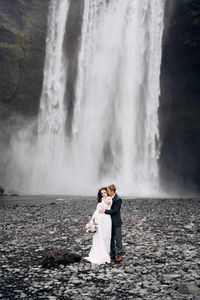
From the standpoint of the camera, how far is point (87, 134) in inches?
1564

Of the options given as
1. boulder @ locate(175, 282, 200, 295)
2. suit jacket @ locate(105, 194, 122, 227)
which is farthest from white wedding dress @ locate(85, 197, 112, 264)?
boulder @ locate(175, 282, 200, 295)

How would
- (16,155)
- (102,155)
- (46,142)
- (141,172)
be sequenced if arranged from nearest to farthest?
(141,172) < (102,155) < (46,142) < (16,155)

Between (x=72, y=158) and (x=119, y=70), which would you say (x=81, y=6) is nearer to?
(x=119, y=70)

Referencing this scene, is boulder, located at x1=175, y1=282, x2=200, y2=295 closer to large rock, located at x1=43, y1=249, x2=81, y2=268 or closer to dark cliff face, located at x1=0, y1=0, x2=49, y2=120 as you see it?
large rock, located at x1=43, y1=249, x2=81, y2=268

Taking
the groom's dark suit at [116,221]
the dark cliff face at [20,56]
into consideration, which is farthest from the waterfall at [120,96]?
the groom's dark suit at [116,221]

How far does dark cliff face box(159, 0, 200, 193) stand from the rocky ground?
31.6 metres

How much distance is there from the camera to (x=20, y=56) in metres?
44.0

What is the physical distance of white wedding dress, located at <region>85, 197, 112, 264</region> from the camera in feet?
21.3

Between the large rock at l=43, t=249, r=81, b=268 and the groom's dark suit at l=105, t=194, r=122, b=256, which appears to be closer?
the large rock at l=43, t=249, r=81, b=268

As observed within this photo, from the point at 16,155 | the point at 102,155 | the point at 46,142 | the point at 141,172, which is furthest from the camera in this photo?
the point at 16,155

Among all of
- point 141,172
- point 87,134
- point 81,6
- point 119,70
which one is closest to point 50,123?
point 87,134

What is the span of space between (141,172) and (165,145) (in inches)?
409

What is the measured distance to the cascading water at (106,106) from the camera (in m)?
35.9

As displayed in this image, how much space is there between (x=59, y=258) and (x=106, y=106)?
114ft
